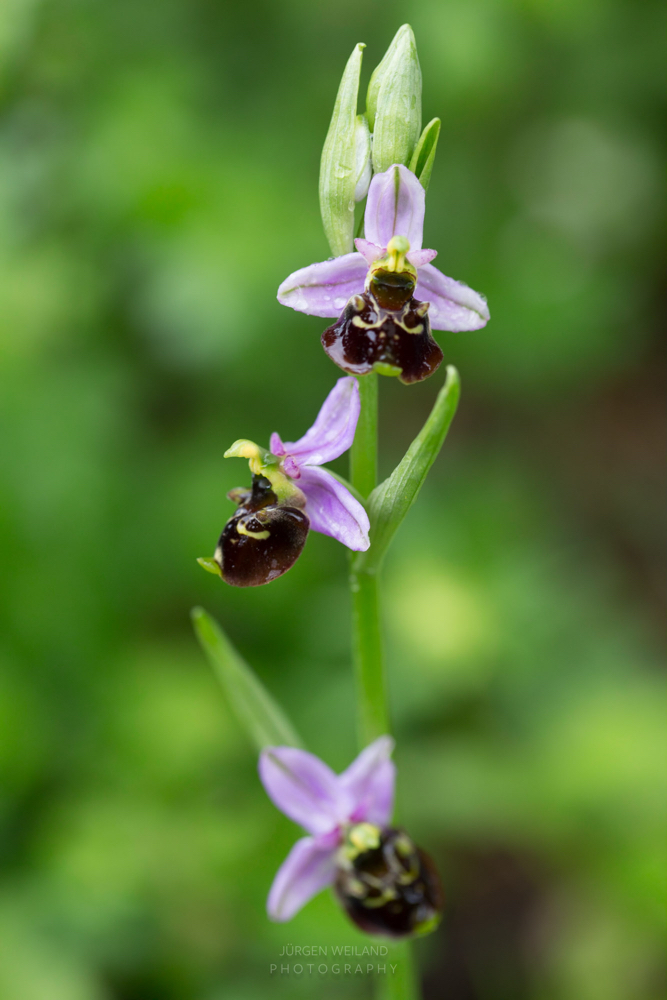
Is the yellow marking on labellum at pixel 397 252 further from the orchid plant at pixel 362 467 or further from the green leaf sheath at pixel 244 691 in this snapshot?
the green leaf sheath at pixel 244 691

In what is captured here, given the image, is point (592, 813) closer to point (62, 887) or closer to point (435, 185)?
point (62, 887)

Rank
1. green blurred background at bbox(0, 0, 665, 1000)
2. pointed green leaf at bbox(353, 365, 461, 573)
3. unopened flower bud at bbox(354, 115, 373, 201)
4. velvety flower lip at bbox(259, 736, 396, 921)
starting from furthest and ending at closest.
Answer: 1. green blurred background at bbox(0, 0, 665, 1000)
2. velvety flower lip at bbox(259, 736, 396, 921)
3. unopened flower bud at bbox(354, 115, 373, 201)
4. pointed green leaf at bbox(353, 365, 461, 573)

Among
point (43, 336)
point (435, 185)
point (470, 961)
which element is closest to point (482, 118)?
point (435, 185)

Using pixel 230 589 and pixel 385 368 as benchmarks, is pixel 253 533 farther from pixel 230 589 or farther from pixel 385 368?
pixel 230 589

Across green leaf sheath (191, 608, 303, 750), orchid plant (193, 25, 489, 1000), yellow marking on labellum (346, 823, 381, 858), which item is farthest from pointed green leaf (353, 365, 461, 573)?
yellow marking on labellum (346, 823, 381, 858)

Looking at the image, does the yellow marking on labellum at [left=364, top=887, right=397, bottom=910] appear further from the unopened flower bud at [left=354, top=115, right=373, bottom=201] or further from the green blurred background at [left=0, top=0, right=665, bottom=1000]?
the unopened flower bud at [left=354, top=115, right=373, bottom=201]

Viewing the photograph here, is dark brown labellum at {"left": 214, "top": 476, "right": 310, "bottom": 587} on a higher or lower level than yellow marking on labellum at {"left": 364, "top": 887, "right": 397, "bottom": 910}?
higher

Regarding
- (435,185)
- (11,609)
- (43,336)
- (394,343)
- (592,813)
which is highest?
(435,185)

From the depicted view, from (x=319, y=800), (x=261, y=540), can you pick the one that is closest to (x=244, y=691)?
(x=319, y=800)
